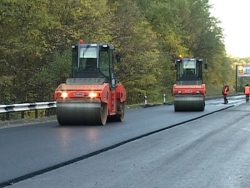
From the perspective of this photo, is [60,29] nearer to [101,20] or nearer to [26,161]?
[101,20]

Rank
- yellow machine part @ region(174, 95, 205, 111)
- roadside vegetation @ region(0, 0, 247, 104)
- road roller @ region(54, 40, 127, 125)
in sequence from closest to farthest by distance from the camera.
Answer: road roller @ region(54, 40, 127, 125), roadside vegetation @ region(0, 0, 247, 104), yellow machine part @ region(174, 95, 205, 111)

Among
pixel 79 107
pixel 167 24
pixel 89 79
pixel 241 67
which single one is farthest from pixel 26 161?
pixel 241 67

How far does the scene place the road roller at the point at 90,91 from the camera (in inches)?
732

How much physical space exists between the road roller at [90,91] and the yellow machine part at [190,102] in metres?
7.95

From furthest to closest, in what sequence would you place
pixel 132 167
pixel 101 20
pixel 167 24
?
pixel 167 24 → pixel 101 20 → pixel 132 167

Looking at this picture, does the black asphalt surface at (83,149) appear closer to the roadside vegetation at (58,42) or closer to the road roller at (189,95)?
the roadside vegetation at (58,42)

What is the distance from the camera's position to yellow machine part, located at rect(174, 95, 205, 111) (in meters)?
28.8

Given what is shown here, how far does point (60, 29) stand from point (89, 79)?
958 cm

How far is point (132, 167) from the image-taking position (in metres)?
9.53

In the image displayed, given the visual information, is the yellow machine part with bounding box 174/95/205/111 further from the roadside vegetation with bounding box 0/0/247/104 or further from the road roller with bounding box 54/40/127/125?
the road roller with bounding box 54/40/127/125

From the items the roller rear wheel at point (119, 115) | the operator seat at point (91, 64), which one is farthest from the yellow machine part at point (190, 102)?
the operator seat at point (91, 64)

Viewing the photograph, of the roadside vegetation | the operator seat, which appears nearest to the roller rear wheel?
the operator seat

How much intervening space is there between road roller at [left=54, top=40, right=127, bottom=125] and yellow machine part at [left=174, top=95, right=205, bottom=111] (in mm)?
7953

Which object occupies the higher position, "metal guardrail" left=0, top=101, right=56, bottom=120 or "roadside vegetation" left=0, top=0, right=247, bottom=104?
"roadside vegetation" left=0, top=0, right=247, bottom=104
